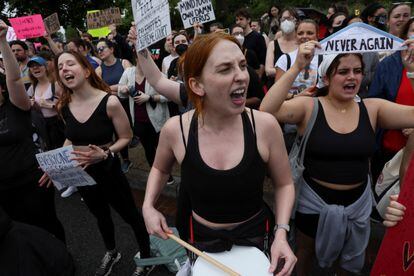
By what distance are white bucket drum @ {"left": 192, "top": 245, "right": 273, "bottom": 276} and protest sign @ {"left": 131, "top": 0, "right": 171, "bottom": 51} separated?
158cm

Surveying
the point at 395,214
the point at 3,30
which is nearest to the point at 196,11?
the point at 3,30

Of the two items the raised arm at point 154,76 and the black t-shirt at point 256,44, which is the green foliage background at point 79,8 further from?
the raised arm at point 154,76

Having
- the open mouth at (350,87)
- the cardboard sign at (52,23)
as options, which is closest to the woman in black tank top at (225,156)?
the open mouth at (350,87)

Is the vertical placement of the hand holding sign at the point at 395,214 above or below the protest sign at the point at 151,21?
below

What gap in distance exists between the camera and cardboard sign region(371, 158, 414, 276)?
4.97ft

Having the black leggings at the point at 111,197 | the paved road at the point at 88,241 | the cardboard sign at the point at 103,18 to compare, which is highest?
the cardboard sign at the point at 103,18

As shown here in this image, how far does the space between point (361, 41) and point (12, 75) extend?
2.37 meters

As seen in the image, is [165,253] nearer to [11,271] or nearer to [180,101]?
[180,101]

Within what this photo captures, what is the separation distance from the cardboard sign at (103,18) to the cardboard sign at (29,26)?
1.84 metres

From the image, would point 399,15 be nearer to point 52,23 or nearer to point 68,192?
point 68,192

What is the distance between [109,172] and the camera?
8.95 feet

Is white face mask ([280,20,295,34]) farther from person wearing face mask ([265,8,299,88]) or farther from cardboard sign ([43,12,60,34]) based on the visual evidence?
cardboard sign ([43,12,60,34])

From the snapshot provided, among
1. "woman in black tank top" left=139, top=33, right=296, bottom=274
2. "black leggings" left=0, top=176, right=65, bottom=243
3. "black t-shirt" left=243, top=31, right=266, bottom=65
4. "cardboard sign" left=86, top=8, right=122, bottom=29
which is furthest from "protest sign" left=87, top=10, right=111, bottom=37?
"woman in black tank top" left=139, top=33, right=296, bottom=274

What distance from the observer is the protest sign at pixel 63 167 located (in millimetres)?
Answer: 2441
